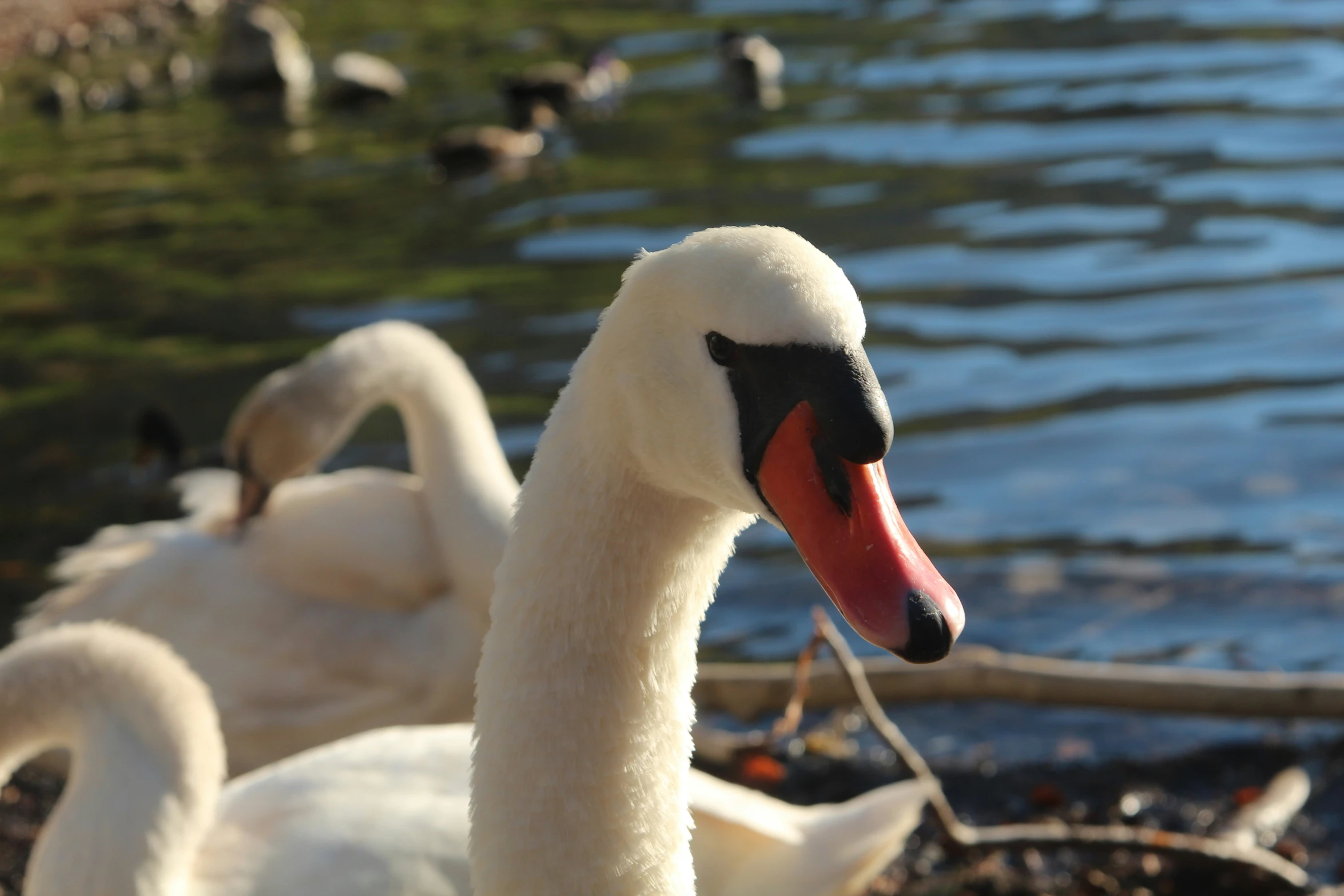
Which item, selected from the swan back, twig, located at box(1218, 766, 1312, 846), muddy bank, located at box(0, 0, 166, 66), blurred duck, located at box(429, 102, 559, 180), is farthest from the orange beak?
muddy bank, located at box(0, 0, 166, 66)

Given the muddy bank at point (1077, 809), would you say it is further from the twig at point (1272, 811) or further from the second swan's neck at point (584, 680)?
the second swan's neck at point (584, 680)

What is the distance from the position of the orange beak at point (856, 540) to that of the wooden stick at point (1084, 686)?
2.95 m

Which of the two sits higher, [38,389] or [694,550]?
[694,550]

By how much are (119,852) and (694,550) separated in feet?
5.89

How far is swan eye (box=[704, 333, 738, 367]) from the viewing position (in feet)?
6.82

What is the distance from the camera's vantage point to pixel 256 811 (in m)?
3.69

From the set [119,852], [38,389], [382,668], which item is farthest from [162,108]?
[119,852]

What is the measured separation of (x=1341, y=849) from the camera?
455 centimetres

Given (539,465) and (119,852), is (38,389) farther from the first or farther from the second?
(539,465)

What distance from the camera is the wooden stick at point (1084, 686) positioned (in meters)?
4.73

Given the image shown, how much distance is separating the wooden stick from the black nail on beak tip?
119 inches

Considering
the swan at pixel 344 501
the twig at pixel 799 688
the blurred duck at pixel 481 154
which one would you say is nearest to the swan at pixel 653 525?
the twig at pixel 799 688

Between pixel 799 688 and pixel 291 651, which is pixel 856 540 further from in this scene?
pixel 291 651

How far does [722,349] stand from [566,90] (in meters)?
13.8
